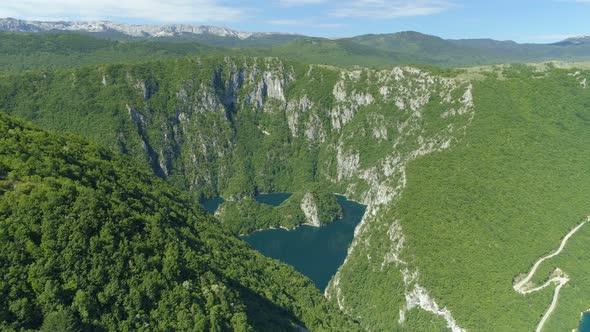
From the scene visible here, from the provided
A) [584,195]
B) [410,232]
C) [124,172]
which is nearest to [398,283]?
[410,232]

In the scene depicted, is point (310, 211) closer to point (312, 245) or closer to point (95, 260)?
point (312, 245)

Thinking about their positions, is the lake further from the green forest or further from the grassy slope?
the grassy slope

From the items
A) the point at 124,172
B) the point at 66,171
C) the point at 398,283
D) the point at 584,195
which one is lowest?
the point at 398,283

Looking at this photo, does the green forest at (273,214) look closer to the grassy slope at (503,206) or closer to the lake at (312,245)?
the lake at (312,245)

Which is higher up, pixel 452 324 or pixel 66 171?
pixel 66 171

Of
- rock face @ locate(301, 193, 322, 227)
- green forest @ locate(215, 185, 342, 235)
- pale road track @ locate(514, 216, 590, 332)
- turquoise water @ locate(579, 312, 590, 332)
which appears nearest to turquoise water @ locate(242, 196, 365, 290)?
rock face @ locate(301, 193, 322, 227)

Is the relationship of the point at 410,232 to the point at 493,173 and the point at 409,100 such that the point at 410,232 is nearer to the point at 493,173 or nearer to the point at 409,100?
the point at 493,173
